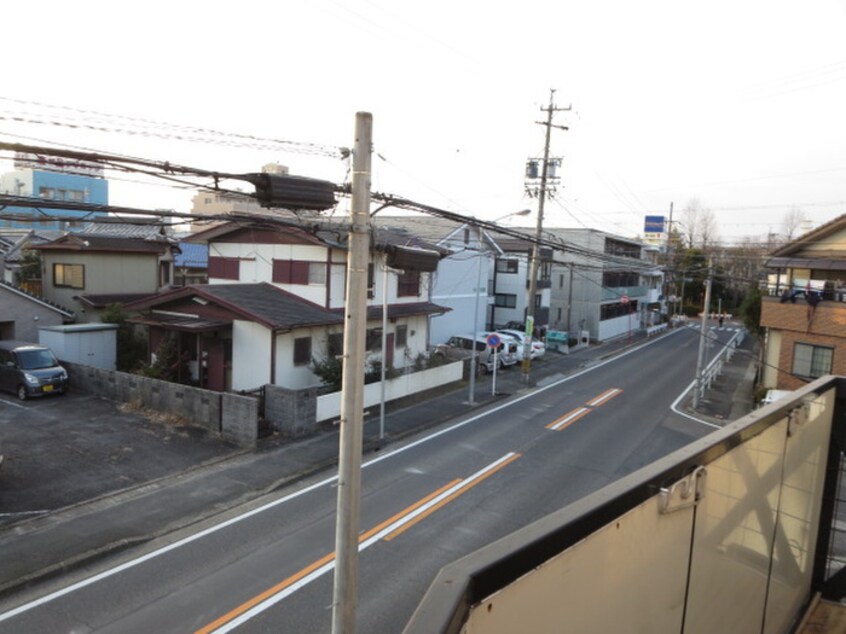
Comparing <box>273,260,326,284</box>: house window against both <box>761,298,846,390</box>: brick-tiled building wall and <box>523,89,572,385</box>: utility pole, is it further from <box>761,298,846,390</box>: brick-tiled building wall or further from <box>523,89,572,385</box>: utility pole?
<box>761,298,846,390</box>: brick-tiled building wall

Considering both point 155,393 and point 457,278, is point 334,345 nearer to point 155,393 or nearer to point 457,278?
point 155,393

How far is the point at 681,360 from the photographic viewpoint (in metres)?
38.2

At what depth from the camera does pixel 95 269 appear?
30.4 metres

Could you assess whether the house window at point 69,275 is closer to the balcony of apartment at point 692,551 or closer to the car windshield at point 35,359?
the car windshield at point 35,359

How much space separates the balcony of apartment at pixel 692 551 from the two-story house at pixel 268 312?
50.7ft

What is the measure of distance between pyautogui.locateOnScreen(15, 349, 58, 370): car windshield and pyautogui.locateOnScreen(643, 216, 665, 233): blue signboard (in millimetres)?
97372

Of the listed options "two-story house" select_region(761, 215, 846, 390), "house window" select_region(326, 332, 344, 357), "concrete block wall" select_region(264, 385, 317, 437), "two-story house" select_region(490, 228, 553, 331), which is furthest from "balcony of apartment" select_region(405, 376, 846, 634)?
"two-story house" select_region(490, 228, 553, 331)

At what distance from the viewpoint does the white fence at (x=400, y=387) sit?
1922cm

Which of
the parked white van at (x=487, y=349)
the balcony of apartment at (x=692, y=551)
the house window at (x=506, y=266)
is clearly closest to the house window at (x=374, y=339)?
the parked white van at (x=487, y=349)

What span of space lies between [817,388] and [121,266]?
1295 inches

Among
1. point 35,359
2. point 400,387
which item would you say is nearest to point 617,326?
point 400,387

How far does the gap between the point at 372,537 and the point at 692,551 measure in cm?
996

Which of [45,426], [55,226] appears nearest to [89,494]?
[45,426]

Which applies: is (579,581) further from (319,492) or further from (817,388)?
(319,492)
